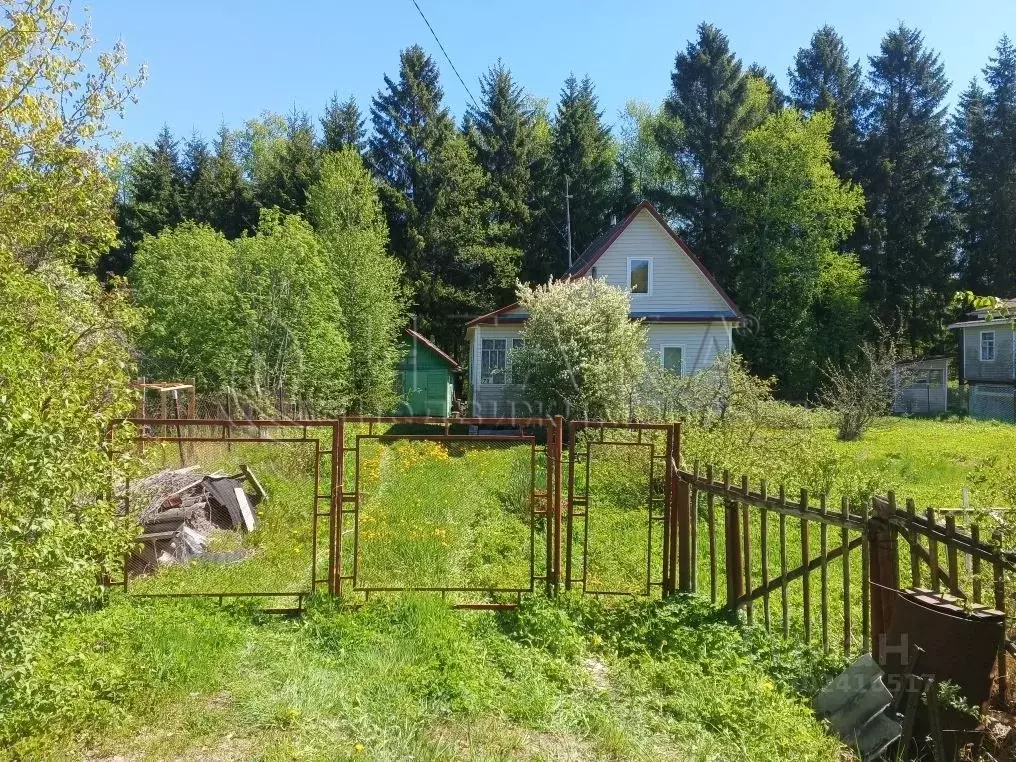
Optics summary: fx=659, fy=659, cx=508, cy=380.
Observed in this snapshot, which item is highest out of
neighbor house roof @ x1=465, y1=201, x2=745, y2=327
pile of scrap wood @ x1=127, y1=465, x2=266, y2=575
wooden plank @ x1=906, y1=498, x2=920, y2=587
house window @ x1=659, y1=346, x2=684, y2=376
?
neighbor house roof @ x1=465, y1=201, x2=745, y2=327

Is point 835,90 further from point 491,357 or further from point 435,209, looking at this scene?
point 491,357

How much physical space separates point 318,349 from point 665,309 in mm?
11041

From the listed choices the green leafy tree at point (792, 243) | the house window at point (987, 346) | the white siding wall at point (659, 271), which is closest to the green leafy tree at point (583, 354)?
the white siding wall at point (659, 271)

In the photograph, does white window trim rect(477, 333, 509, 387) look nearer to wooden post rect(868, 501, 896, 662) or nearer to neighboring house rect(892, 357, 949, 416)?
neighboring house rect(892, 357, 949, 416)

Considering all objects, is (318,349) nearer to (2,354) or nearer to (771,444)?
(771,444)

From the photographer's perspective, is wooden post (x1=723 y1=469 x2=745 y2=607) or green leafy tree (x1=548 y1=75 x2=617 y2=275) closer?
wooden post (x1=723 y1=469 x2=745 y2=607)

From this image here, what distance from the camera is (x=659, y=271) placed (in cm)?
2169

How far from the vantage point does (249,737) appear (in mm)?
3639

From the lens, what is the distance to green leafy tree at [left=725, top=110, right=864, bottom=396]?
29.2 metres

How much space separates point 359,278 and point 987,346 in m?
26.3

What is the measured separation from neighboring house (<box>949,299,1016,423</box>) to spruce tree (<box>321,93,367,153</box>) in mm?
29564

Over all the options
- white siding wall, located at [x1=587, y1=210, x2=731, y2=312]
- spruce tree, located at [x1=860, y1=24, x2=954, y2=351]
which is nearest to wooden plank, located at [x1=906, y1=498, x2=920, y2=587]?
white siding wall, located at [x1=587, y1=210, x2=731, y2=312]

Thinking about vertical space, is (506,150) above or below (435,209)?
above

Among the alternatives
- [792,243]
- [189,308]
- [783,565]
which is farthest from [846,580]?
[792,243]
